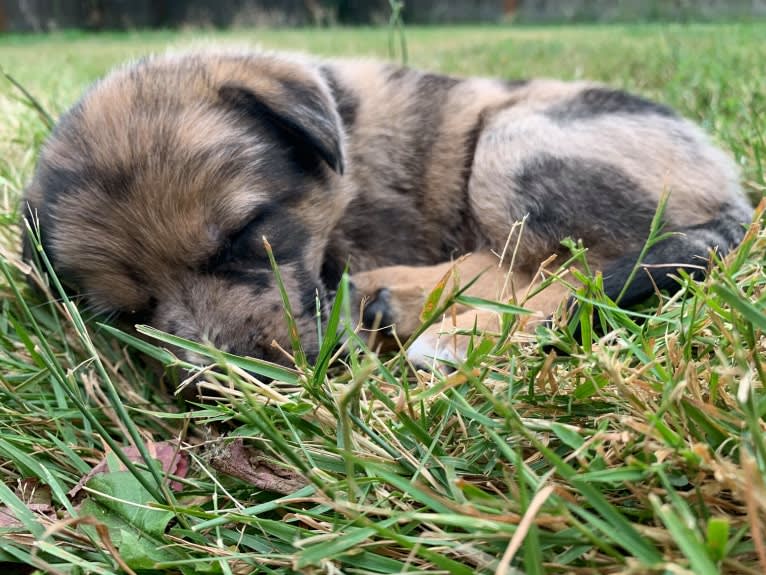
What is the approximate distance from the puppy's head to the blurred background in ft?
57.0

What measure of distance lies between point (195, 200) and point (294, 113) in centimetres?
51

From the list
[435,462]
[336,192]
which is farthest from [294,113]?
[435,462]

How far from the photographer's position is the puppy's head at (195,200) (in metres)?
2.21

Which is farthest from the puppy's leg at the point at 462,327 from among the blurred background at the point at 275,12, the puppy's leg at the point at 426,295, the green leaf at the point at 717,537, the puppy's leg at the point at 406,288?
the blurred background at the point at 275,12

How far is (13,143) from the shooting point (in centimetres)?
399

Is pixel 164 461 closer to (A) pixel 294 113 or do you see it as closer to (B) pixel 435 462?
(B) pixel 435 462

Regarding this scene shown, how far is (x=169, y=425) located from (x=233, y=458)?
474 mm

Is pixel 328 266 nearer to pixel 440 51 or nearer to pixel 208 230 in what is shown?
pixel 208 230

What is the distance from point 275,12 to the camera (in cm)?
2244

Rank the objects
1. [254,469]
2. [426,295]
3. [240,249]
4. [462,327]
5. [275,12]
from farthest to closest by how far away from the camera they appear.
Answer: [275,12]
[426,295]
[240,249]
[462,327]
[254,469]

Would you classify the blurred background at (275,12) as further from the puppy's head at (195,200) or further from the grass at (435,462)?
the grass at (435,462)

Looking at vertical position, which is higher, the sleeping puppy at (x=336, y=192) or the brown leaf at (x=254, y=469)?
the sleeping puppy at (x=336, y=192)

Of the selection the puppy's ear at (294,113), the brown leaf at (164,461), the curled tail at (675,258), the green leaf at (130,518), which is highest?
the puppy's ear at (294,113)

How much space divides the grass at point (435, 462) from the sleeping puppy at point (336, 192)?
34 cm
